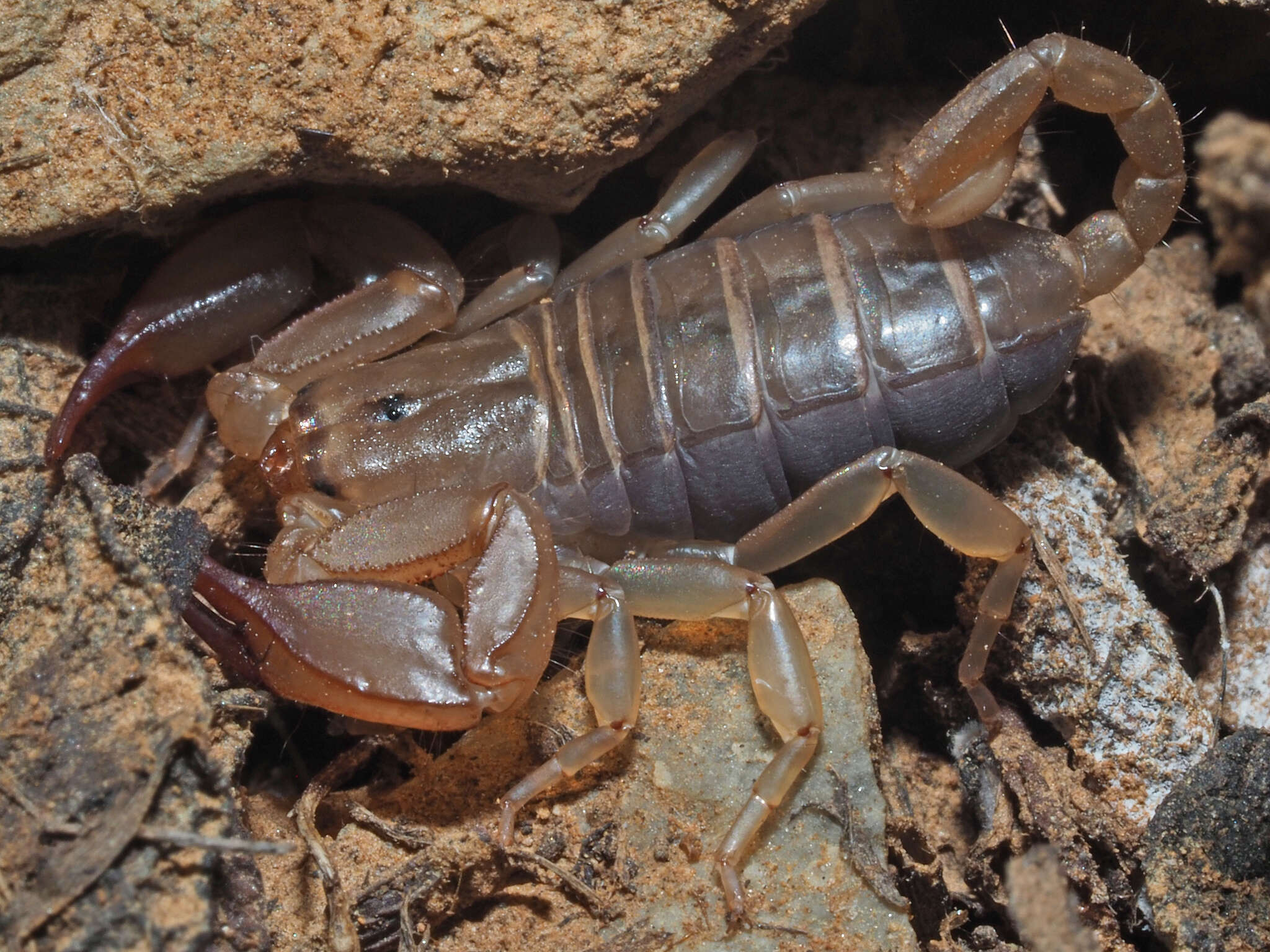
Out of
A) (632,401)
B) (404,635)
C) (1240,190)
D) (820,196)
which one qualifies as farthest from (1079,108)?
(404,635)

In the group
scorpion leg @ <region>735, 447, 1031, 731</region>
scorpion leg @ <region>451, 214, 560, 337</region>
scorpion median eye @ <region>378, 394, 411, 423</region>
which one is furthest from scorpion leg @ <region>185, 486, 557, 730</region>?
scorpion leg @ <region>451, 214, 560, 337</region>

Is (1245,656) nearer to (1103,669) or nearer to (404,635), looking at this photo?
(1103,669)

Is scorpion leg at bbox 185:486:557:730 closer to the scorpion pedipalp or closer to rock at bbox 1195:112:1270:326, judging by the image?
the scorpion pedipalp

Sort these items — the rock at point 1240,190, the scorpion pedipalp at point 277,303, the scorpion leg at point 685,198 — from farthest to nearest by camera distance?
1. the scorpion leg at point 685,198
2. the scorpion pedipalp at point 277,303
3. the rock at point 1240,190

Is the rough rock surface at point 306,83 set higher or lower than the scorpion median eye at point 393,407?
higher

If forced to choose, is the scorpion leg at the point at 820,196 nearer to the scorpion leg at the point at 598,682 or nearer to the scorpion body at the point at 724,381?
the scorpion body at the point at 724,381

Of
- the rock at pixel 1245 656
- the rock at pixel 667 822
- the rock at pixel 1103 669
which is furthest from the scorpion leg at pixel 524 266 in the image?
the rock at pixel 1245 656

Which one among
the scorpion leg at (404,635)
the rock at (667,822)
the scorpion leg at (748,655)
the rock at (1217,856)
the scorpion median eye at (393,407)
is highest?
the scorpion median eye at (393,407)

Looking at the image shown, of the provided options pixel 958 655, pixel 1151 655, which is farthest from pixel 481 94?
pixel 1151 655
